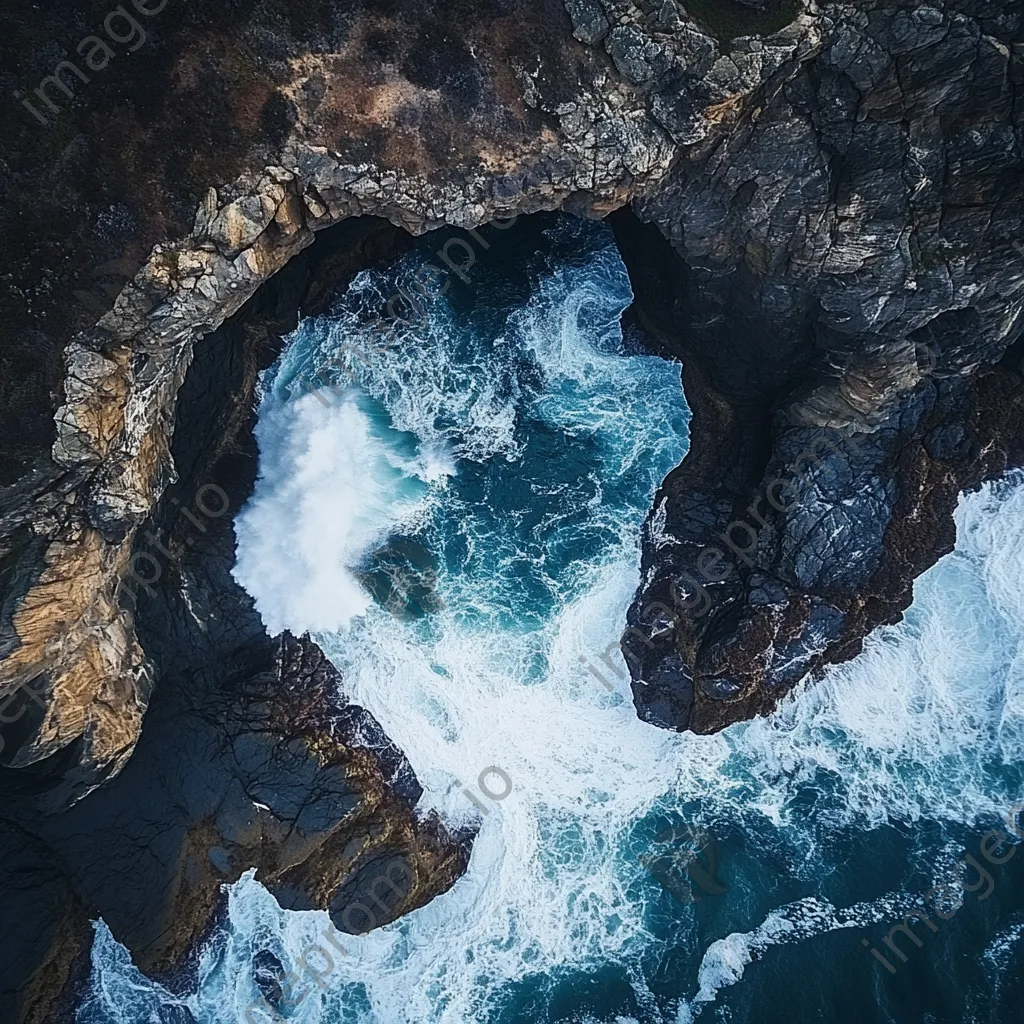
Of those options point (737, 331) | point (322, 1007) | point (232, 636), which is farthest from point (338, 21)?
point (322, 1007)

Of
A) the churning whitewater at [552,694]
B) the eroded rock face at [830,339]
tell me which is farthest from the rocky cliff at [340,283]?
the churning whitewater at [552,694]

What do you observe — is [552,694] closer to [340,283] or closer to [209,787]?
[209,787]

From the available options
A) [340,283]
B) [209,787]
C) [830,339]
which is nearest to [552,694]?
[209,787]

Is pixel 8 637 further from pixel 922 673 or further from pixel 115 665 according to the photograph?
pixel 922 673

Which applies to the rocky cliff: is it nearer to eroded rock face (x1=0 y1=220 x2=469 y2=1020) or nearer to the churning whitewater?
eroded rock face (x1=0 y1=220 x2=469 y2=1020)

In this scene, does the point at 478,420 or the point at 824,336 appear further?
the point at 478,420

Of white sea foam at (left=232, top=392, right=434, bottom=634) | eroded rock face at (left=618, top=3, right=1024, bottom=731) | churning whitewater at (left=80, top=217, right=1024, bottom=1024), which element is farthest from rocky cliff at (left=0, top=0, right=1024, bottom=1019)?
churning whitewater at (left=80, top=217, right=1024, bottom=1024)

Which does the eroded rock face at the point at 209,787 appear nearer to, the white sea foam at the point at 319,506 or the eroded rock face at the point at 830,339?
the white sea foam at the point at 319,506
